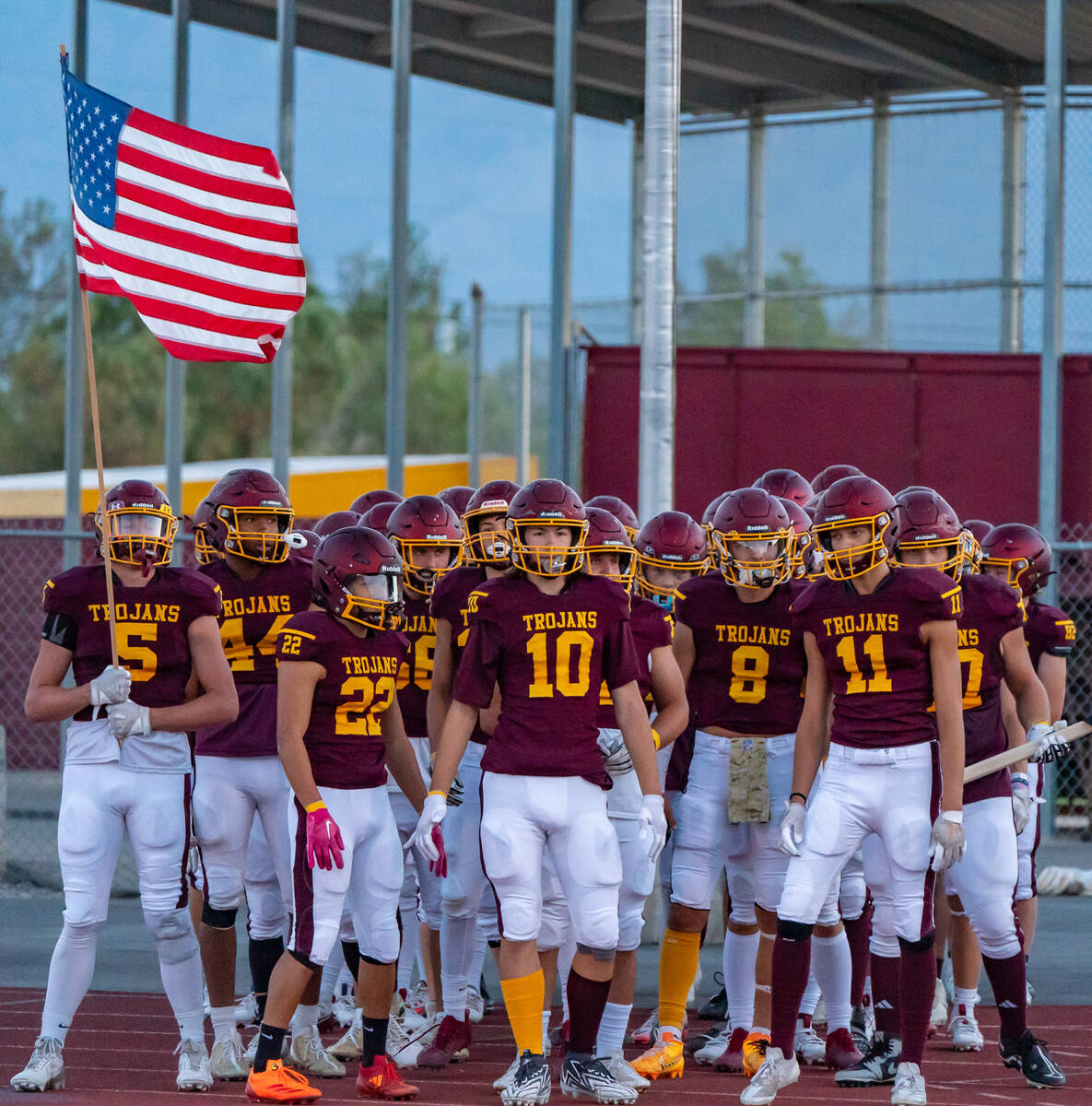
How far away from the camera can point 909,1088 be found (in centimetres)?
606

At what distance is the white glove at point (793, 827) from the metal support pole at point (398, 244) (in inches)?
299

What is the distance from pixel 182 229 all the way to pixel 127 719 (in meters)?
2.70

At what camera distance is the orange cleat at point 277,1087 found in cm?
601

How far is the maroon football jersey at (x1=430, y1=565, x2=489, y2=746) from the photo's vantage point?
23.0ft

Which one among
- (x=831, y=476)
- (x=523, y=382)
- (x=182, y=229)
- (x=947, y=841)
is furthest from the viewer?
(x=523, y=382)

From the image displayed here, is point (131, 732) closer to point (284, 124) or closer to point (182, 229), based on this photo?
point (182, 229)

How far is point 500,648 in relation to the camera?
633cm

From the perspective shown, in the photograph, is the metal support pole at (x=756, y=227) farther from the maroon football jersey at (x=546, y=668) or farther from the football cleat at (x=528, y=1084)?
the football cleat at (x=528, y=1084)

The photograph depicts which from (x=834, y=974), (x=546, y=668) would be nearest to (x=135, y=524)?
(x=546, y=668)

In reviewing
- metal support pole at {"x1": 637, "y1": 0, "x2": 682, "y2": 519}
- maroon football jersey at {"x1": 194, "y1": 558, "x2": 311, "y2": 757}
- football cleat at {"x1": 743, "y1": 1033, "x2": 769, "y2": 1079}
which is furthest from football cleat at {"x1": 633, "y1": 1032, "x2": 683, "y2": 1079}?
metal support pole at {"x1": 637, "y1": 0, "x2": 682, "y2": 519}

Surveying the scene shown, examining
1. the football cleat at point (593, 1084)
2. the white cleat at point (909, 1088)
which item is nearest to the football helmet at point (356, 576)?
the football cleat at point (593, 1084)

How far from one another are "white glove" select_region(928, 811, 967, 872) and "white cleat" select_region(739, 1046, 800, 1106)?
0.87 meters

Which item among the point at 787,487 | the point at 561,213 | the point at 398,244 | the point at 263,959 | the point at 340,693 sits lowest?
the point at 263,959

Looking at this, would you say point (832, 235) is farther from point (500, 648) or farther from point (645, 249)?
point (500, 648)
